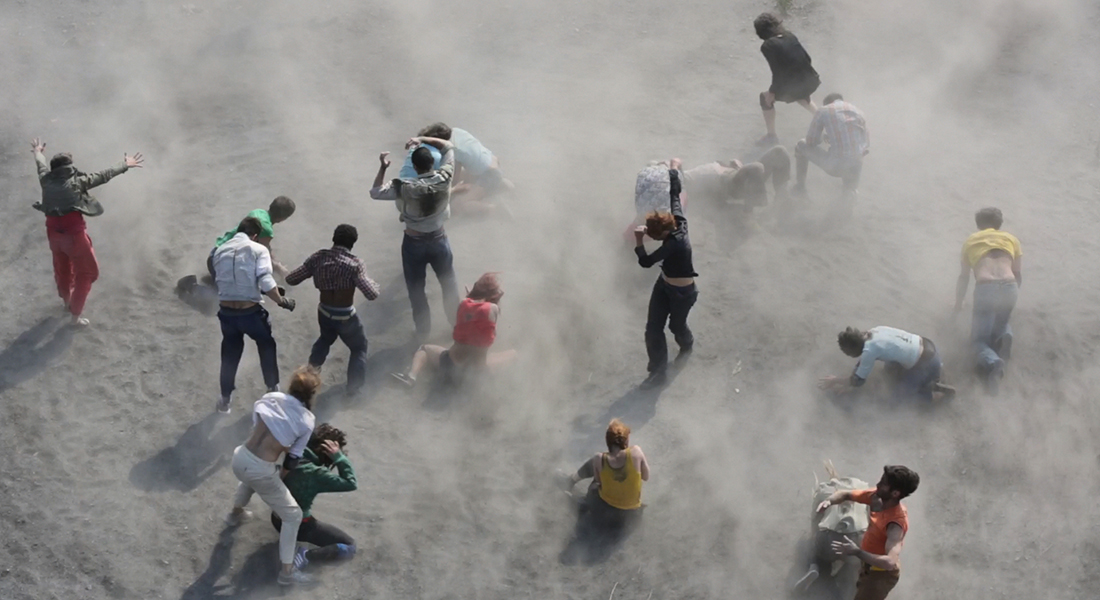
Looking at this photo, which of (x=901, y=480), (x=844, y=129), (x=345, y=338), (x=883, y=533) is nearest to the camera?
(x=901, y=480)

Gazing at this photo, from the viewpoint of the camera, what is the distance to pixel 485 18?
51.8 ft

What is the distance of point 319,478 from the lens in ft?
26.6

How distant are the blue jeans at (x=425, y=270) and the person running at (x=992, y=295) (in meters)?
4.65

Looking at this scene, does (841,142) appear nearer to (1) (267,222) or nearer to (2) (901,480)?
(2) (901,480)

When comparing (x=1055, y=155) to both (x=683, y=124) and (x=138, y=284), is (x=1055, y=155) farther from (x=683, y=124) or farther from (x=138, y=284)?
(x=138, y=284)

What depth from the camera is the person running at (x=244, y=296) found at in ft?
29.3

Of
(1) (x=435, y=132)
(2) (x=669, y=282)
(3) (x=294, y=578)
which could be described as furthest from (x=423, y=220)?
(3) (x=294, y=578)

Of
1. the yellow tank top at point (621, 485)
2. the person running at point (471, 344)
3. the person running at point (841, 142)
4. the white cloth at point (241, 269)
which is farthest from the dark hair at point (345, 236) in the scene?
the person running at point (841, 142)

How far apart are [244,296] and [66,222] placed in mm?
2085

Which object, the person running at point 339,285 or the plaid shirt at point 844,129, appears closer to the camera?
the person running at point 339,285

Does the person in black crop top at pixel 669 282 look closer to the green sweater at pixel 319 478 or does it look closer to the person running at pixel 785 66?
the green sweater at pixel 319 478

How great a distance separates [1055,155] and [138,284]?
33.5 ft

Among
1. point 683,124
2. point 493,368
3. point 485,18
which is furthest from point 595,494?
point 485,18

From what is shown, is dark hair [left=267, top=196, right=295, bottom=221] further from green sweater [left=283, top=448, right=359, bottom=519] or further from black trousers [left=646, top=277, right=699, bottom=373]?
black trousers [left=646, top=277, right=699, bottom=373]
